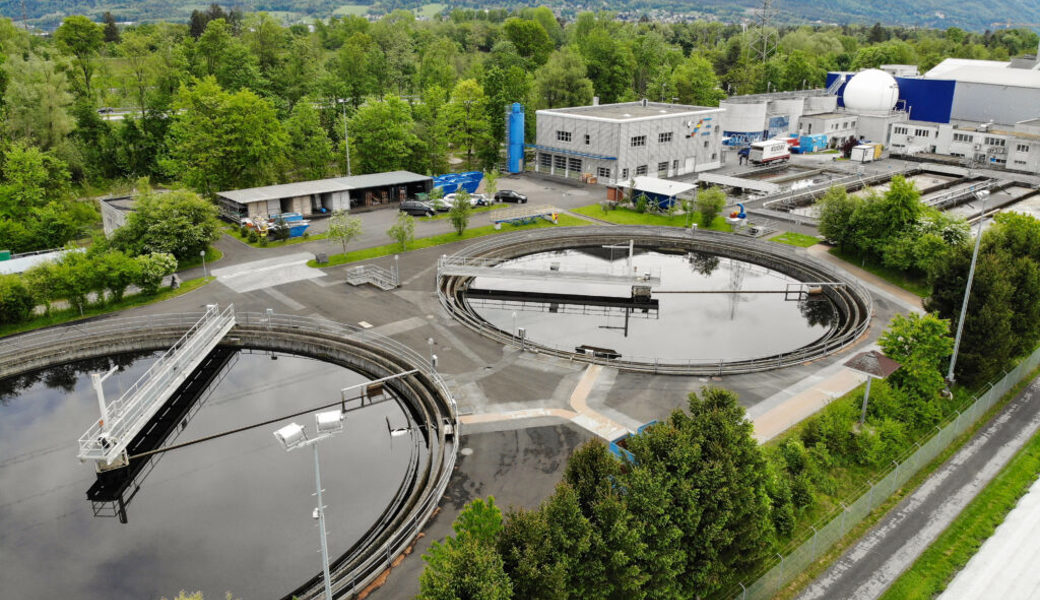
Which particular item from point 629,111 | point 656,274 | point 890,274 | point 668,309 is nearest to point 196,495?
point 668,309

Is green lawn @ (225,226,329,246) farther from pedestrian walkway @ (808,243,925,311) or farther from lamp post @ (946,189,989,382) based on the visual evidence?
lamp post @ (946,189,989,382)

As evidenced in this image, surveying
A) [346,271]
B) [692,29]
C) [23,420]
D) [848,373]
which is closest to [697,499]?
[848,373]

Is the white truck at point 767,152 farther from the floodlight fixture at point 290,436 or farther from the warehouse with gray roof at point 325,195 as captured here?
the floodlight fixture at point 290,436

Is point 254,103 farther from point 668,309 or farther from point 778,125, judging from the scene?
point 778,125

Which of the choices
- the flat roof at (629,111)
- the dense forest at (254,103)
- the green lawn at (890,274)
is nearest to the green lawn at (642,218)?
the green lawn at (890,274)

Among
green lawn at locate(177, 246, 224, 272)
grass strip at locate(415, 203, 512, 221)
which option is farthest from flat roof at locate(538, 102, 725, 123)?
green lawn at locate(177, 246, 224, 272)
